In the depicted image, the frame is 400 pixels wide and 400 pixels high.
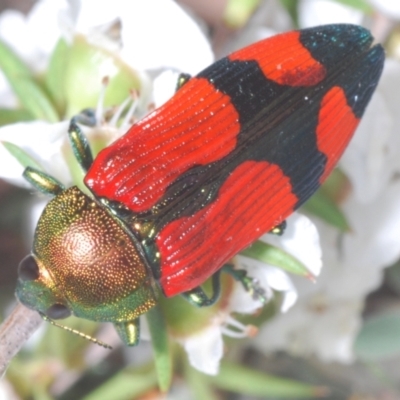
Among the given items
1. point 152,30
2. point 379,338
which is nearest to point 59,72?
point 152,30

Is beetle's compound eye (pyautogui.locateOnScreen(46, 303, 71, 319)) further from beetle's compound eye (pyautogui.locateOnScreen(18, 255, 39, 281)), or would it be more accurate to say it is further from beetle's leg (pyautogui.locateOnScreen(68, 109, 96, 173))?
beetle's leg (pyautogui.locateOnScreen(68, 109, 96, 173))

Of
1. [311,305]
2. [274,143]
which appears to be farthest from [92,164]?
[311,305]

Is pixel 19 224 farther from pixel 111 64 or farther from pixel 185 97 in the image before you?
pixel 185 97

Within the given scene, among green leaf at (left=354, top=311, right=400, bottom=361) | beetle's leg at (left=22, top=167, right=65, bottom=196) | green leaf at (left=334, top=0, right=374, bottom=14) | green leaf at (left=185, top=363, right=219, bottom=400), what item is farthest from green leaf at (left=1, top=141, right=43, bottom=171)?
green leaf at (left=354, top=311, right=400, bottom=361)

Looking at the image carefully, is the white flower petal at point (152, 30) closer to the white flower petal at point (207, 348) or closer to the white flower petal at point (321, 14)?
the white flower petal at point (321, 14)

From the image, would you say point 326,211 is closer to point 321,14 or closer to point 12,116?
point 321,14

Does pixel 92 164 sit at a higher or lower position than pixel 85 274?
higher
